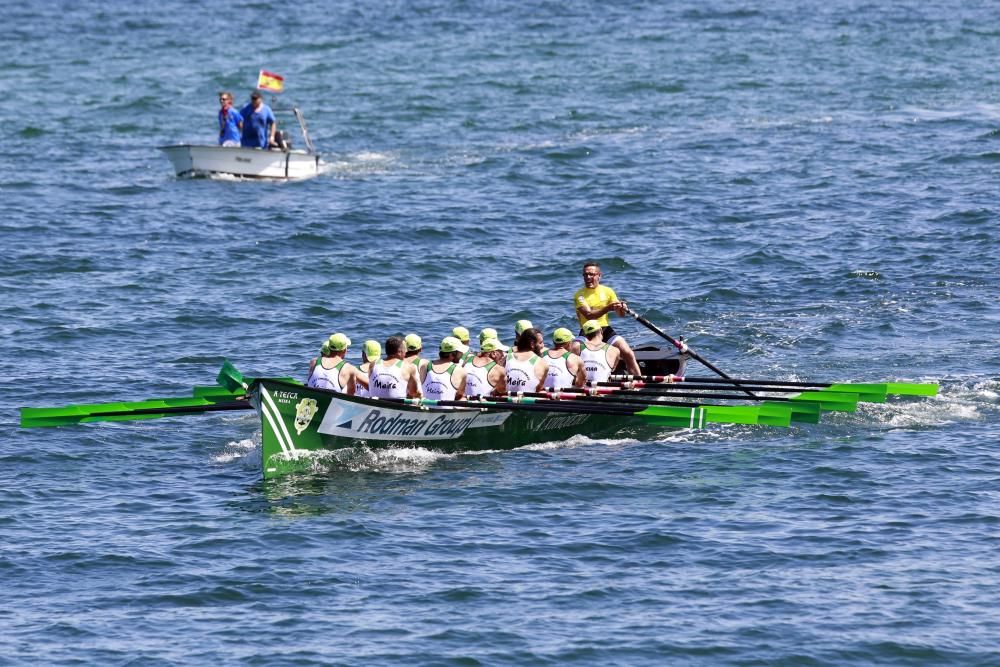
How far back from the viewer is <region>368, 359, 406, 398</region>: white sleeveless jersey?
24141 millimetres

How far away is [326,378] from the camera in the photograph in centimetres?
2414

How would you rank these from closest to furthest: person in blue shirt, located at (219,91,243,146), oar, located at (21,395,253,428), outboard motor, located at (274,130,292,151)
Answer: oar, located at (21,395,253,428), person in blue shirt, located at (219,91,243,146), outboard motor, located at (274,130,292,151)

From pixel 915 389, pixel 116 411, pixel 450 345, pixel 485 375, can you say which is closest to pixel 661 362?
pixel 485 375

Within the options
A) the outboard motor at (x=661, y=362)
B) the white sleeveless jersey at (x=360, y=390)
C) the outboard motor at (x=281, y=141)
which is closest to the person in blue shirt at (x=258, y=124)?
the outboard motor at (x=281, y=141)

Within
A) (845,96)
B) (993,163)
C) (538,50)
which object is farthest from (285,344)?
(538,50)

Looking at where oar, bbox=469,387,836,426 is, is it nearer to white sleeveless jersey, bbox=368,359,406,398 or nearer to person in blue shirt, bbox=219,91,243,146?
white sleeveless jersey, bbox=368,359,406,398

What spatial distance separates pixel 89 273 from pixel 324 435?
48.0ft

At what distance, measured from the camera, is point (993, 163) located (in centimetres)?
4416

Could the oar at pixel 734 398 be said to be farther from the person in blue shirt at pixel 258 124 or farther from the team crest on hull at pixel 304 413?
the person in blue shirt at pixel 258 124

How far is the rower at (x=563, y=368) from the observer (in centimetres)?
2547

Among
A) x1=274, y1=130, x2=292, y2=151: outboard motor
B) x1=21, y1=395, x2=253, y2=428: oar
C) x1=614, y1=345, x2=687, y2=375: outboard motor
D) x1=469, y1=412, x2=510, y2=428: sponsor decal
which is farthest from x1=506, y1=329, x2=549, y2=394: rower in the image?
x1=274, y1=130, x2=292, y2=151: outboard motor

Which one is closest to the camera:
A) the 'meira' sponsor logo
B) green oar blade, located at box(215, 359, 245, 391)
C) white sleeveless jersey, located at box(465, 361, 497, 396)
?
green oar blade, located at box(215, 359, 245, 391)

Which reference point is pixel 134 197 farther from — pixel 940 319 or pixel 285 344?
pixel 940 319

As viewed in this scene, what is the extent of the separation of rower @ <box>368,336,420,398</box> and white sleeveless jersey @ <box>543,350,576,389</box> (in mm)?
2197
